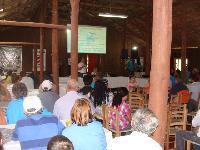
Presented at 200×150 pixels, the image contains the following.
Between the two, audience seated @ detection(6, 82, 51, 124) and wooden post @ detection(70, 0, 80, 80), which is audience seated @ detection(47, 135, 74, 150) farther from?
wooden post @ detection(70, 0, 80, 80)

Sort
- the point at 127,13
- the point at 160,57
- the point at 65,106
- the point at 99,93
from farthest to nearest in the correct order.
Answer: the point at 127,13 < the point at 99,93 < the point at 65,106 < the point at 160,57

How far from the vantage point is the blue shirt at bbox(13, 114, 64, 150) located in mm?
3047

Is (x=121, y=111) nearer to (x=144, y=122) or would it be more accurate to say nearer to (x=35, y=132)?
(x=35, y=132)

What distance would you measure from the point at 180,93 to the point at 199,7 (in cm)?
627

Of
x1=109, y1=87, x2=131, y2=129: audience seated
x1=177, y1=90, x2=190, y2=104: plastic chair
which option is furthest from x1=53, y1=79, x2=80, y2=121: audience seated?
x1=177, y1=90, x2=190, y2=104: plastic chair

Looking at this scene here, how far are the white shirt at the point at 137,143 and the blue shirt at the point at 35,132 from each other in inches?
29.5

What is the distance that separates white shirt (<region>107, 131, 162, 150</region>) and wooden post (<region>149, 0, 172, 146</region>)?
4.39 ft

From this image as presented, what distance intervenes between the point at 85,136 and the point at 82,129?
0.07 meters

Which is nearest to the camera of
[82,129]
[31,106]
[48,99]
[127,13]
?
[82,129]

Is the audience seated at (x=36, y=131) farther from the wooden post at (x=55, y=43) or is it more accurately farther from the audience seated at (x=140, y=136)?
the wooden post at (x=55, y=43)

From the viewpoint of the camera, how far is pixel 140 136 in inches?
101

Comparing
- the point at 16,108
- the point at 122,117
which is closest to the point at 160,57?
the point at 16,108

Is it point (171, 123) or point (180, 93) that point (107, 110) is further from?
point (180, 93)

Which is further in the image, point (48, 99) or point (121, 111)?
point (121, 111)
